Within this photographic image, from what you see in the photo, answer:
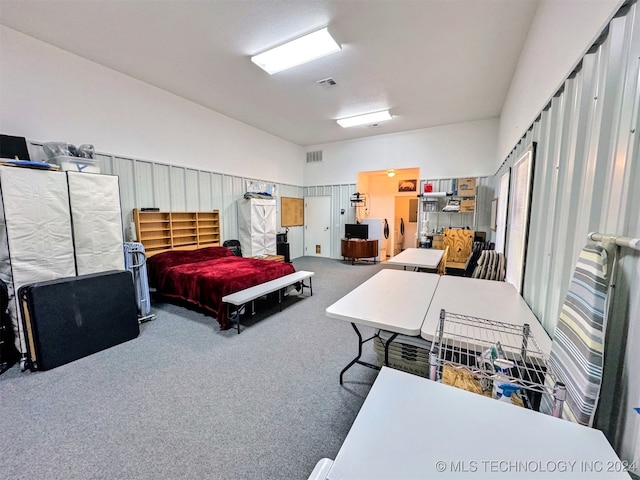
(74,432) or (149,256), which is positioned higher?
(149,256)

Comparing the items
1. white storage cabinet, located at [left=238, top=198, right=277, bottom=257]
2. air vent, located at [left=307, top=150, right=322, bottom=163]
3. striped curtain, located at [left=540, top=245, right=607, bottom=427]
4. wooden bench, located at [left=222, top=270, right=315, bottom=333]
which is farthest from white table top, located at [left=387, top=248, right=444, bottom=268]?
air vent, located at [left=307, top=150, right=322, bottom=163]

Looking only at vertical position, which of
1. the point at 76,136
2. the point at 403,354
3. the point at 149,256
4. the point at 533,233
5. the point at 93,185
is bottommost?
the point at 403,354

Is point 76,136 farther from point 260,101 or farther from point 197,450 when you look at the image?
point 197,450

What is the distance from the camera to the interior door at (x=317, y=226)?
8.30m

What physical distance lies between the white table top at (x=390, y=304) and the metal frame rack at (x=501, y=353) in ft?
0.63

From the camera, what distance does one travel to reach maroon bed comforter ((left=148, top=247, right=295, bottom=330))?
137 inches

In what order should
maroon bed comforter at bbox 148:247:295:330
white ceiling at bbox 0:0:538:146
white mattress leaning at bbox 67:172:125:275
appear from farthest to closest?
1. maroon bed comforter at bbox 148:247:295:330
2. white mattress leaning at bbox 67:172:125:275
3. white ceiling at bbox 0:0:538:146

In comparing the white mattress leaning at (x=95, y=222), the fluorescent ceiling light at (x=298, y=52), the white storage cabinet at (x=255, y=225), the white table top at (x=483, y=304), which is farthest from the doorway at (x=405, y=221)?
the white mattress leaning at (x=95, y=222)

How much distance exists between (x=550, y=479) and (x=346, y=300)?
1407 mm

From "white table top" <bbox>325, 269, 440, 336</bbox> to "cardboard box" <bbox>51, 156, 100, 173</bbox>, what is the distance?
3.52m

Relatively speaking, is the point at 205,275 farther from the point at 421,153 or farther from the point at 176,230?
the point at 421,153

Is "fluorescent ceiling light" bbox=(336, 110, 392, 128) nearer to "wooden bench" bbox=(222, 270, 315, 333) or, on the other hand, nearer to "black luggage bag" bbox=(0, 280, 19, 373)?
"wooden bench" bbox=(222, 270, 315, 333)

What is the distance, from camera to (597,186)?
1.16m

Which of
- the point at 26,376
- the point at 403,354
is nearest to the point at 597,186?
the point at 403,354
